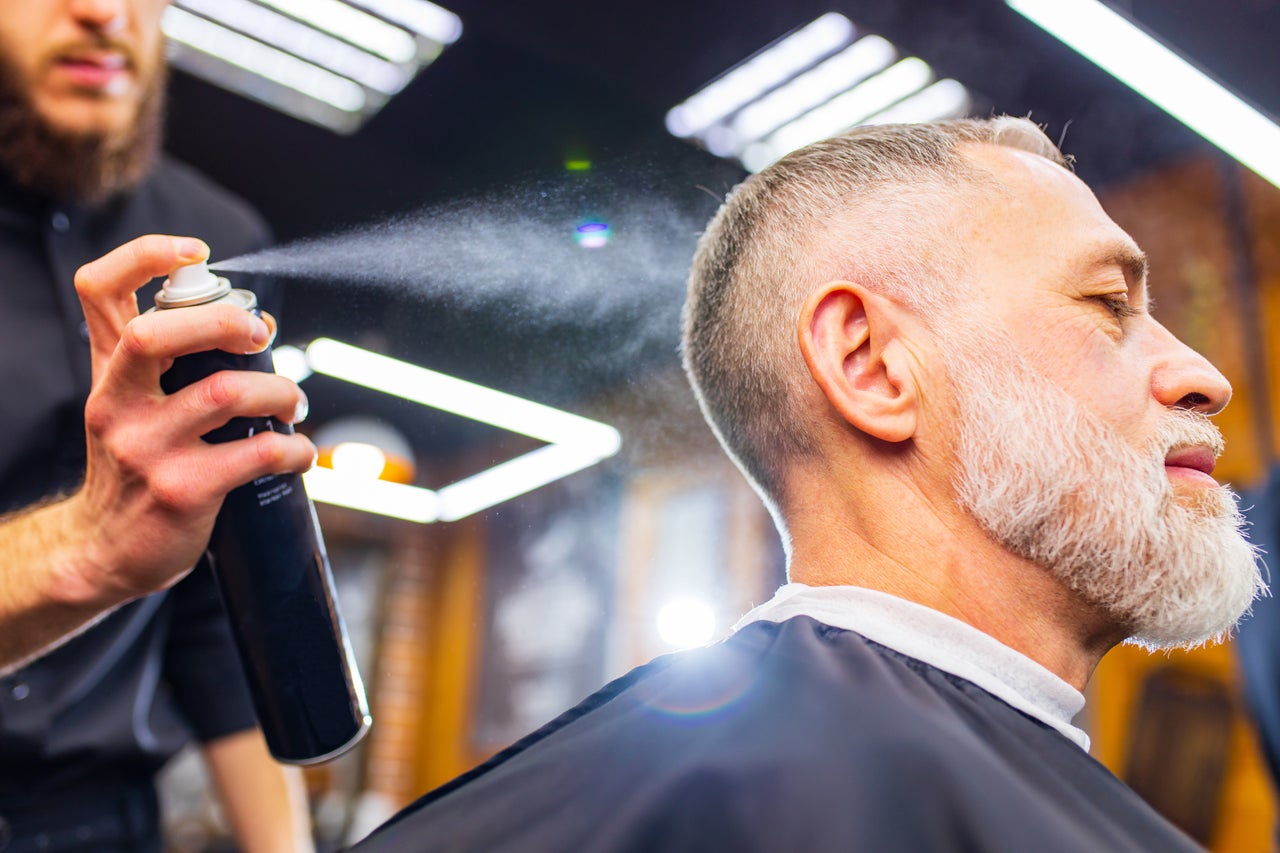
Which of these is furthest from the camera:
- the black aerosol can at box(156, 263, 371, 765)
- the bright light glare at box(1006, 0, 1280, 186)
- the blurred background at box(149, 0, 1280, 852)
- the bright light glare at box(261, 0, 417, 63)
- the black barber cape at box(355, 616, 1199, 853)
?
the bright light glare at box(261, 0, 417, 63)

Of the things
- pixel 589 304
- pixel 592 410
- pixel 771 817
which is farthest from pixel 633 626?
pixel 771 817

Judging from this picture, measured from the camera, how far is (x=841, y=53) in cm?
343

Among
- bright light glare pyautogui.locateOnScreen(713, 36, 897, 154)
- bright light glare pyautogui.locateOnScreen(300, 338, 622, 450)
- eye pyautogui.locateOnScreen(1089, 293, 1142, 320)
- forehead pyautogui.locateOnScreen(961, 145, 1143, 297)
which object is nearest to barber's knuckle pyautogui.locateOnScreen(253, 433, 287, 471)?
bright light glare pyautogui.locateOnScreen(300, 338, 622, 450)

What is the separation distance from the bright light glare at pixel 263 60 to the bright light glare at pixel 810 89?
5.13ft

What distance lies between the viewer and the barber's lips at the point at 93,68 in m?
1.41

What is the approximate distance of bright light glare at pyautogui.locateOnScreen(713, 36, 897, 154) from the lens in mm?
3439

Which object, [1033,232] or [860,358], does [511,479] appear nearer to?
[860,358]

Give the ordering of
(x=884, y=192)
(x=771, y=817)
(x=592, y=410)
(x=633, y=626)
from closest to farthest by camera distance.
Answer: (x=771, y=817), (x=884, y=192), (x=592, y=410), (x=633, y=626)

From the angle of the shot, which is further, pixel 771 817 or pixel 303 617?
pixel 303 617

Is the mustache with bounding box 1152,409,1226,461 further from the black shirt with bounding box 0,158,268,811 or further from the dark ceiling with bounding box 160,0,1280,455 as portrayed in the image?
the black shirt with bounding box 0,158,268,811

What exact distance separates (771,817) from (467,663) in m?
7.05

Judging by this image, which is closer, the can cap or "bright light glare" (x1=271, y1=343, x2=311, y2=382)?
the can cap

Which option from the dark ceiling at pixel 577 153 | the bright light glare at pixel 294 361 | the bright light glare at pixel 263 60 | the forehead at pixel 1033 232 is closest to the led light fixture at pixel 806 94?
the dark ceiling at pixel 577 153

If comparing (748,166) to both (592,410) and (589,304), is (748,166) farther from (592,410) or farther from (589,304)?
(589,304)
